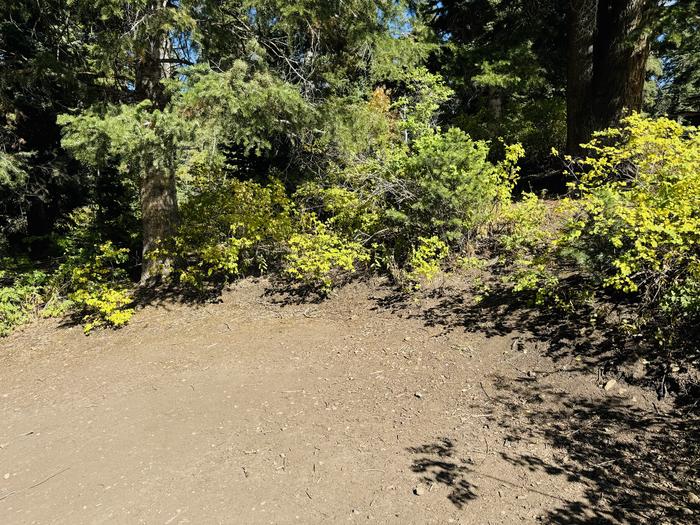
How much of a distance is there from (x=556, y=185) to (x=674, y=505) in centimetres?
695

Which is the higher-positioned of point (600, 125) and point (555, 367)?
point (600, 125)

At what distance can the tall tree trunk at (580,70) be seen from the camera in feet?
23.2

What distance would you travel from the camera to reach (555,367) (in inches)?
150

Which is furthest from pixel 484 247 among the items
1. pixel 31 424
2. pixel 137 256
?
pixel 137 256

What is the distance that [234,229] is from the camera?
6.36 m

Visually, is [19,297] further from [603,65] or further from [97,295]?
[603,65]

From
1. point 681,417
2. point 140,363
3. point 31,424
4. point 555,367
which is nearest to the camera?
point 681,417

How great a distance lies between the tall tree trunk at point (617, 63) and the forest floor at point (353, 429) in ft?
13.5

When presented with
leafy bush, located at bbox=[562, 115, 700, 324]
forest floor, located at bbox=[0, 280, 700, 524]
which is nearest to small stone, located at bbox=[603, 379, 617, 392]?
forest floor, located at bbox=[0, 280, 700, 524]

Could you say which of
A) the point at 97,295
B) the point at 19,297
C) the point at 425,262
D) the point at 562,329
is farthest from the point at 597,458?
the point at 19,297

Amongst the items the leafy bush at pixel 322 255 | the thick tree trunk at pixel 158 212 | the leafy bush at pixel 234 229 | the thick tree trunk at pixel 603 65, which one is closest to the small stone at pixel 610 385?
the leafy bush at pixel 322 255

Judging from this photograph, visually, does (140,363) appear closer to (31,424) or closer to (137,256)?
(31,424)

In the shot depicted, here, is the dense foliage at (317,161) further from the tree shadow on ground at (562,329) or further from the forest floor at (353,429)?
the forest floor at (353,429)

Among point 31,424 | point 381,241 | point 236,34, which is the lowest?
point 31,424
